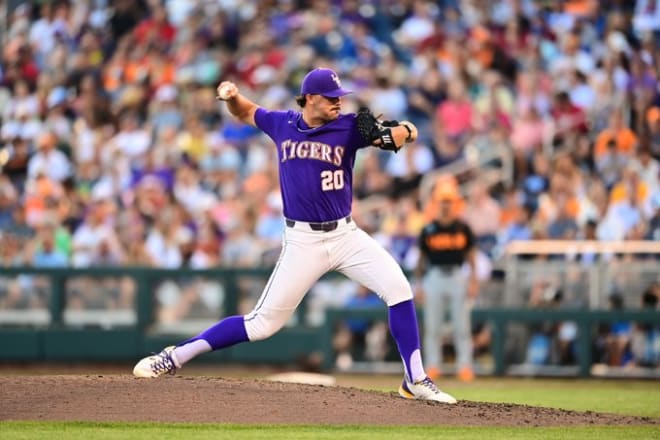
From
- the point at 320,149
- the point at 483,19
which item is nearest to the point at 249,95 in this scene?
the point at 483,19

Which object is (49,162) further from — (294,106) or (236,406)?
(236,406)

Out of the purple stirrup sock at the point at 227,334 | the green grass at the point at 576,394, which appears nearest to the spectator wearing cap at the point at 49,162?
the green grass at the point at 576,394

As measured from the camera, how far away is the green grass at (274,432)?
308 inches

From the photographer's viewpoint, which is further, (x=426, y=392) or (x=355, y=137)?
(x=426, y=392)

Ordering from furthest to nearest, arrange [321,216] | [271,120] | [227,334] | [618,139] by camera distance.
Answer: [618,139], [271,120], [227,334], [321,216]

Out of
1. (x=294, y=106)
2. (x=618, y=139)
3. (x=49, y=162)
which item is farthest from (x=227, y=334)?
(x=49, y=162)

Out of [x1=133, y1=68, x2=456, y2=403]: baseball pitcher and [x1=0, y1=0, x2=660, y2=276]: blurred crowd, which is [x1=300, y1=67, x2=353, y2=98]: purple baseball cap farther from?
[x1=0, y1=0, x2=660, y2=276]: blurred crowd

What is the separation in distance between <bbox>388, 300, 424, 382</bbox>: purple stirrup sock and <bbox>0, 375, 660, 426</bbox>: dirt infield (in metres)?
0.24

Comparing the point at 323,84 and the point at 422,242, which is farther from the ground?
the point at 323,84

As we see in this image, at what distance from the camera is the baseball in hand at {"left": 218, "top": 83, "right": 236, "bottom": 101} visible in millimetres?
8664

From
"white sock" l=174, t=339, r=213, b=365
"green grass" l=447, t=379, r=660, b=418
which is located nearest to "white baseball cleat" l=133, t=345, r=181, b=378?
"white sock" l=174, t=339, r=213, b=365

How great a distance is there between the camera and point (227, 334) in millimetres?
8859

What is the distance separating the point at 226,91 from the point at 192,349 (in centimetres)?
172

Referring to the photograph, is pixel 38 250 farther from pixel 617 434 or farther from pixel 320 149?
pixel 617 434
